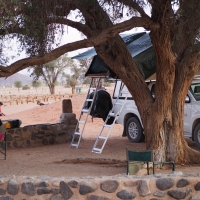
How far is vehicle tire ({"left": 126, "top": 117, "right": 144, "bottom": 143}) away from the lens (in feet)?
45.1

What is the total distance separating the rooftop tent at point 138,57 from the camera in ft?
37.5

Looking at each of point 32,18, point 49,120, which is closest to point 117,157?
point 32,18

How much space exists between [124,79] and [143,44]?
3.24 m

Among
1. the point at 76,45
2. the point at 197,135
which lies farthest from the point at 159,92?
the point at 197,135

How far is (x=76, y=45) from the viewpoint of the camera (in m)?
7.99

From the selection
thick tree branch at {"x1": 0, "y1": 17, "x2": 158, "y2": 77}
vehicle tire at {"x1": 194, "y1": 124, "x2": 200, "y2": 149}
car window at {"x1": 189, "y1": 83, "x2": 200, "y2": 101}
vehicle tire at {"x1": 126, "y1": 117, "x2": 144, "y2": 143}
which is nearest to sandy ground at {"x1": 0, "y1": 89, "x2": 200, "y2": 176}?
vehicle tire at {"x1": 126, "y1": 117, "x2": 144, "y2": 143}

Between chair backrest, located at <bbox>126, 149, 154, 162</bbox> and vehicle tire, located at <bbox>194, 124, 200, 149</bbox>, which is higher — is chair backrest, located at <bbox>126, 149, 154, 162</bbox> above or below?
above

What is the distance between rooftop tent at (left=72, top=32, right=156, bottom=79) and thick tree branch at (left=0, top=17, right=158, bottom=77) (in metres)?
2.65

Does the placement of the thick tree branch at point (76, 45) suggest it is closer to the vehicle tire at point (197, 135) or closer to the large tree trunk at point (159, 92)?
the large tree trunk at point (159, 92)

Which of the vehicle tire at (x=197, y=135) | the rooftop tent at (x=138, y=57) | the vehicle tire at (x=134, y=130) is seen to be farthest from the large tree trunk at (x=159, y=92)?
the vehicle tire at (x=134, y=130)

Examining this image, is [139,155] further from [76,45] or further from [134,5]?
[134,5]

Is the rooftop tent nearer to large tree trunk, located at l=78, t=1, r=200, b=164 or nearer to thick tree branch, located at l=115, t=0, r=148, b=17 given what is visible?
large tree trunk, located at l=78, t=1, r=200, b=164

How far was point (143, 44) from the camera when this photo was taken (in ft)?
40.7

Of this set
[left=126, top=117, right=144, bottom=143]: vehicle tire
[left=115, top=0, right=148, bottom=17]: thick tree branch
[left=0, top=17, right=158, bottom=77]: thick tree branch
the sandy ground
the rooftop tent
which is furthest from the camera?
[left=126, top=117, right=144, bottom=143]: vehicle tire
